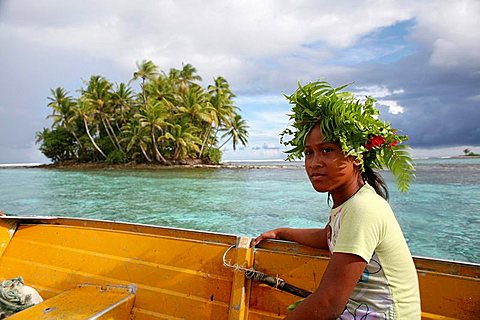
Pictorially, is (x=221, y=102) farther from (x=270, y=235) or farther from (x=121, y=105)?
(x=270, y=235)

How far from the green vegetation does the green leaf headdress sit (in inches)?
1312

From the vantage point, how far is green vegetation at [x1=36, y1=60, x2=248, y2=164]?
36531 mm

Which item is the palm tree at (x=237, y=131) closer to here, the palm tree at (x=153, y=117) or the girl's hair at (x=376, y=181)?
the palm tree at (x=153, y=117)

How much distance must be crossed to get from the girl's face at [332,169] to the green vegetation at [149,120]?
33491 mm

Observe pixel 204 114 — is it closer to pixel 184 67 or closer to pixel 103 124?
pixel 184 67

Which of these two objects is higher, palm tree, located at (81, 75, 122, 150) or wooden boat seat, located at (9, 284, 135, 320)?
palm tree, located at (81, 75, 122, 150)

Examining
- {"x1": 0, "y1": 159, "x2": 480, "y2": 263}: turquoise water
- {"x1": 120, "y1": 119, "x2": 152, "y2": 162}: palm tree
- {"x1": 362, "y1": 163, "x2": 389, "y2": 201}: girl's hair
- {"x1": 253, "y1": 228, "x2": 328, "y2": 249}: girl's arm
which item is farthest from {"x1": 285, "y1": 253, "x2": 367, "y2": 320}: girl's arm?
{"x1": 120, "y1": 119, "x2": 152, "y2": 162}: palm tree

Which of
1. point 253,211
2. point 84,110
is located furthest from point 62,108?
point 253,211

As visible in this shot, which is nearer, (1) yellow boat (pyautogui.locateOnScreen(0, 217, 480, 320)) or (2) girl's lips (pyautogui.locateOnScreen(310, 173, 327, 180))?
(2) girl's lips (pyautogui.locateOnScreen(310, 173, 327, 180))

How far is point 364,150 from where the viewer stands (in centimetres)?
143

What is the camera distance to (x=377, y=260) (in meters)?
1.30

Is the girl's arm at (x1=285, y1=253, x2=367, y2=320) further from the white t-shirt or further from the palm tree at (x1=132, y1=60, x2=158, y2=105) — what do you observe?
the palm tree at (x1=132, y1=60, x2=158, y2=105)

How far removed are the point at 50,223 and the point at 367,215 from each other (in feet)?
9.30

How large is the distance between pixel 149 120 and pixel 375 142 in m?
33.9
